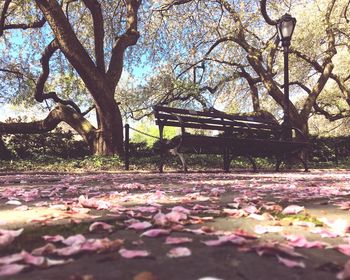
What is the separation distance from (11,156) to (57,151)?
158cm

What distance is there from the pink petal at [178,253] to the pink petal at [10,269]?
543mm

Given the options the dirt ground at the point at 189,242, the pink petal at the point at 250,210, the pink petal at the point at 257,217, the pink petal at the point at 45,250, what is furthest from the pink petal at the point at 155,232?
the pink petal at the point at 250,210

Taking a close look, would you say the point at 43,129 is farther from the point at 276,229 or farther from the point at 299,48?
the point at 276,229

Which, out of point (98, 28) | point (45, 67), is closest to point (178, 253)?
point (98, 28)

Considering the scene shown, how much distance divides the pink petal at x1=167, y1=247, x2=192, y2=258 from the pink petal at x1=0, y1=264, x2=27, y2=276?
54 cm

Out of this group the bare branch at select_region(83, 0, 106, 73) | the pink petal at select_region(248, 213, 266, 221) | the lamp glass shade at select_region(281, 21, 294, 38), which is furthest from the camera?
the bare branch at select_region(83, 0, 106, 73)

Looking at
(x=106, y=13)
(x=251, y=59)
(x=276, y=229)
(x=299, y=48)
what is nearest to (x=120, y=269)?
(x=276, y=229)

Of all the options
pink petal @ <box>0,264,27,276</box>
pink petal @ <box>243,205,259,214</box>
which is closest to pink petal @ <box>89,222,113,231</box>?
pink petal @ <box>0,264,27,276</box>

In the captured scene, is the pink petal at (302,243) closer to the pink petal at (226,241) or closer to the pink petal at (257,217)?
the pink petal at (226,241)

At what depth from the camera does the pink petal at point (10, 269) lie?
1.44 m

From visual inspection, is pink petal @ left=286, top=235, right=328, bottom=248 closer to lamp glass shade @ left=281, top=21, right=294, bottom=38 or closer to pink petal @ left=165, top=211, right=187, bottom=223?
pink petal @ left=165, top=211, right=187, bottom=223

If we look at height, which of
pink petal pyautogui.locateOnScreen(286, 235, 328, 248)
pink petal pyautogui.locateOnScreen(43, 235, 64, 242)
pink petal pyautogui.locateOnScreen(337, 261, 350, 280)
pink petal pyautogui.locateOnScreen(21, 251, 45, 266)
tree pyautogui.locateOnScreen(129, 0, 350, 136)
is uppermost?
tree pyautogui.locateOnScreen(129, 0, 350, 136)

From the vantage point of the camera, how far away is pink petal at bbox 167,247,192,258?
5.47 feet

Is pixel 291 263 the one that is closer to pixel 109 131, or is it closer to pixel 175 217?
pixel 175 217
